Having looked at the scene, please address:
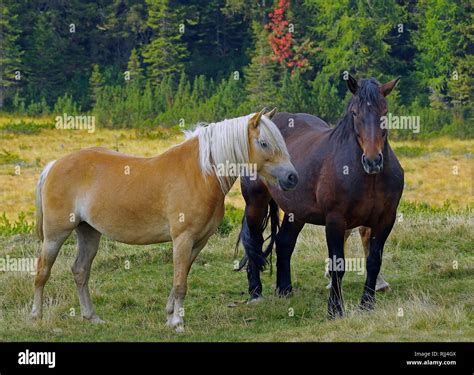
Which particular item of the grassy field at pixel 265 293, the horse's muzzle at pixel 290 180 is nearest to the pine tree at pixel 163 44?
the grassy field at pixel 265 293

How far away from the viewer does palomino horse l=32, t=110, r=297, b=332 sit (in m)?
7.47

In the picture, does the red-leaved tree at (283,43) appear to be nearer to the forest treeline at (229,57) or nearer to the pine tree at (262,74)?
the forest treeline at (229,57)

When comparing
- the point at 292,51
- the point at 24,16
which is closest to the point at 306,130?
the point at 292,51

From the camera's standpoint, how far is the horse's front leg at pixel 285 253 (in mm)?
9359

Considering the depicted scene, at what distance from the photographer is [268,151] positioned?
744 centimetres

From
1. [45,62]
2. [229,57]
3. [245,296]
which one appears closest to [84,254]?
[245,296]

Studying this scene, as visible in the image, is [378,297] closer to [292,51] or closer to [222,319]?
[222,319]

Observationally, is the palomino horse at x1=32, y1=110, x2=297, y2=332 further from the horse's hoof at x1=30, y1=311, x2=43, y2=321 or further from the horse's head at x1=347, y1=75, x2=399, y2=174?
the horse's head at x1=347, y1=75, x2=399, y2=174

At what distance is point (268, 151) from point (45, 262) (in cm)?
226

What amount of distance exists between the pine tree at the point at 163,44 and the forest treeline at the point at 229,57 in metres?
0.06

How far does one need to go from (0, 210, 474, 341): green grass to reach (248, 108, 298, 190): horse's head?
131 centimetres

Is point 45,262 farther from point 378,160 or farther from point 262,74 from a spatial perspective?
point 262,74

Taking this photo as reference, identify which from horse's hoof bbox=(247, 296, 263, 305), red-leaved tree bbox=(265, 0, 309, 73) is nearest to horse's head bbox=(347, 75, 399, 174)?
horse's hoof bbox=(247, 296, 263, 305)

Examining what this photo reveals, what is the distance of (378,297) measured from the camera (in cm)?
895
